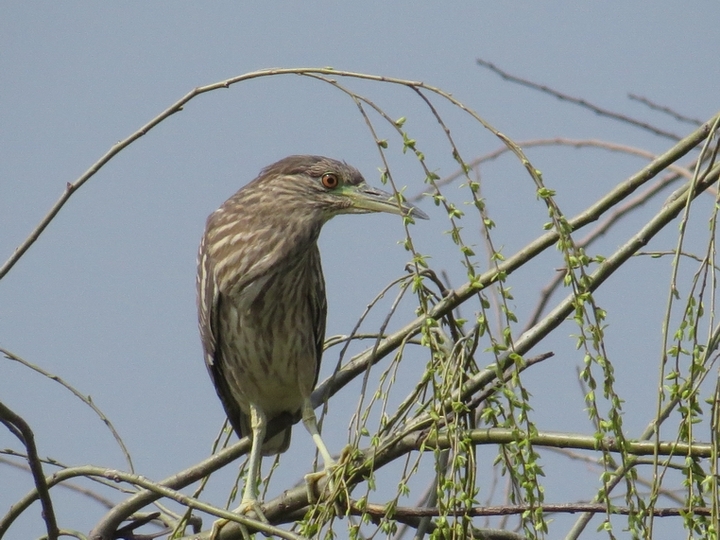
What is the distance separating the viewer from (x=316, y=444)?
398 centimetres

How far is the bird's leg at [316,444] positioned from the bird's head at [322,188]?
39.8 inches

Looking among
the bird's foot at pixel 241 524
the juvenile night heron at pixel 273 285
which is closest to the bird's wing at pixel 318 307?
the juvenile night heron at pixel 273 285

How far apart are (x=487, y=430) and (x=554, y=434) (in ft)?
0.69

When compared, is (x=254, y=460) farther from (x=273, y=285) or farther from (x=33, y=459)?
(x=33, y=459)

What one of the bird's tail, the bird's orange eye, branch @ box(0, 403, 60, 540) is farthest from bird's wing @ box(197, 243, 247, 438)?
branch @ box(0, 403, 60, 540)

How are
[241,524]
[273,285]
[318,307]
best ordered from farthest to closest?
1. [318,307]
2. [273,285]
3. [241,524]

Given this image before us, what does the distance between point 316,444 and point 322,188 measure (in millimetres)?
1476

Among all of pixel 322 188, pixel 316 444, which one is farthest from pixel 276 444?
pixel 322 188

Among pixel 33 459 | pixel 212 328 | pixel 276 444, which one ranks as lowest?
pixel 33 459

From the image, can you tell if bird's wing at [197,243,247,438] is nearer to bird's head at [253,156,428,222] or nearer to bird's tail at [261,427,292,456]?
bird's tail at [261,427,292,456]

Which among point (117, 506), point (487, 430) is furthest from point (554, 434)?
point (117, 506)

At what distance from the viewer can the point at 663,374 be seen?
2148 mm

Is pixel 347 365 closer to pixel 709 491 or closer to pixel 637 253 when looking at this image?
pixel 637 253

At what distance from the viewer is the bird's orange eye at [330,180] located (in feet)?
16.0
